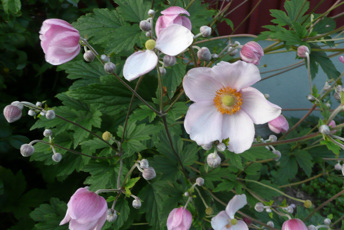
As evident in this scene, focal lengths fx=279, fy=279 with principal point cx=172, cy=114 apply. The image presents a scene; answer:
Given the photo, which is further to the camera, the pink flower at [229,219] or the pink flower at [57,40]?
the pink flower at [229,219]

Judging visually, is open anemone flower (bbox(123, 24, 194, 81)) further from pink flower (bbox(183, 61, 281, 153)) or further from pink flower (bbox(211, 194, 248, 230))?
pink flower (bbox(211, 194, 248, 230))

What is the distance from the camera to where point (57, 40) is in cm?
76

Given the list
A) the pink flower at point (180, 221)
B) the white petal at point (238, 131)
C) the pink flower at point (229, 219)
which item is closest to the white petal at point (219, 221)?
the pink flower at point (229, 219)

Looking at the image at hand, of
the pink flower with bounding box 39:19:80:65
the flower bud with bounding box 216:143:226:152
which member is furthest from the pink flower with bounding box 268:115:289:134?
the pink flower with bounding box 39:19:80:65

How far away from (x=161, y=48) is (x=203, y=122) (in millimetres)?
286

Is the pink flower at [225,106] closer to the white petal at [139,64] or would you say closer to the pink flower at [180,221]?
the white petal at [139,64]

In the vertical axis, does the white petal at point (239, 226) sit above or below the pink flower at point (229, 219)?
below

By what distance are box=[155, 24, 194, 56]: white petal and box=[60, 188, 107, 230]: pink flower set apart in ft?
1.47

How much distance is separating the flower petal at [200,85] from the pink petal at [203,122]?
0.07ft

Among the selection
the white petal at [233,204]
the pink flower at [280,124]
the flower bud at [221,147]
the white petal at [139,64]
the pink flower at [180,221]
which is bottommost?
the white petal at [233,204]

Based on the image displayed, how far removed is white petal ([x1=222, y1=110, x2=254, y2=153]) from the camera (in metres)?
0.85

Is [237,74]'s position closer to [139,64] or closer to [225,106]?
[225,106]

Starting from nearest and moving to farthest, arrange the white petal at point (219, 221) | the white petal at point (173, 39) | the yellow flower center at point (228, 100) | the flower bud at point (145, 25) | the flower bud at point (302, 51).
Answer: the white petal at point (173, 39) → the flower bud at point (145, 25) → the yellow flower center at point (228, 100) → the white petal at point (219, 221) → the flower bud at point (302, 51)

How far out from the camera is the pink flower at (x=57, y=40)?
2.53 feet
